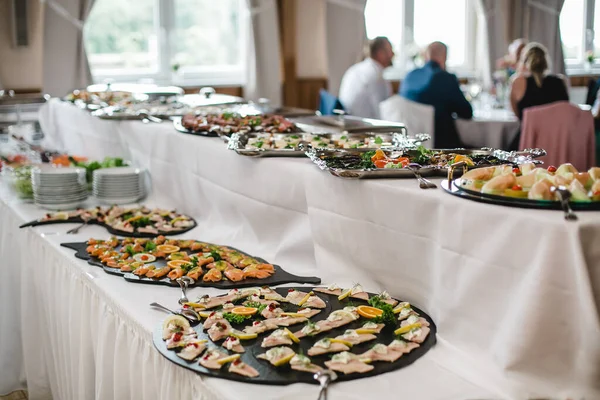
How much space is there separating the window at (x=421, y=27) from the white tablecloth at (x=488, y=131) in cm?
281

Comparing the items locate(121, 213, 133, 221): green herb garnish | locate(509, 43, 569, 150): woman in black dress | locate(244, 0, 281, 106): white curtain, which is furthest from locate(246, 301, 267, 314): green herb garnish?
locate(244, 0, 281, 106): white curtain

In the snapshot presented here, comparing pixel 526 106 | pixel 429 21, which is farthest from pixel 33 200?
pixel 429 21

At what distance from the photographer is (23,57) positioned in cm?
589

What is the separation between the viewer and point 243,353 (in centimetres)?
146

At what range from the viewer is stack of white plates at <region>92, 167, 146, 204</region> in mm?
2926

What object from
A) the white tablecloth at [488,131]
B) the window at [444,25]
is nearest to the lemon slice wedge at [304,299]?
the white tablecloth at [488,131]

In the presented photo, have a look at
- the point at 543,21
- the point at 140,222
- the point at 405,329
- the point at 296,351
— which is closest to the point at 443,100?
the point at 140,222

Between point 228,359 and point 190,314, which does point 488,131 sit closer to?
point 190,314

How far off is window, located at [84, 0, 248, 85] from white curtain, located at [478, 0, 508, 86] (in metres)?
2.94

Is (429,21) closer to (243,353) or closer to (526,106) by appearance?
(526,106)

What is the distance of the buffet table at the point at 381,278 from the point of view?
1.28 m

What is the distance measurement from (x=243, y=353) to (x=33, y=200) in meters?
1.86

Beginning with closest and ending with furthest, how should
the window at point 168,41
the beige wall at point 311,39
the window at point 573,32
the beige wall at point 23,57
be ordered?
the beige wall at point 23,57
the window at point 168,41
the beige wall at point 311,39
the window at point 573,32

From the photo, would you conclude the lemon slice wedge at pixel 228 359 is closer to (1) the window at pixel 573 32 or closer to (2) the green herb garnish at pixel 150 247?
(2) the green herb garnish at pixel 150 247
